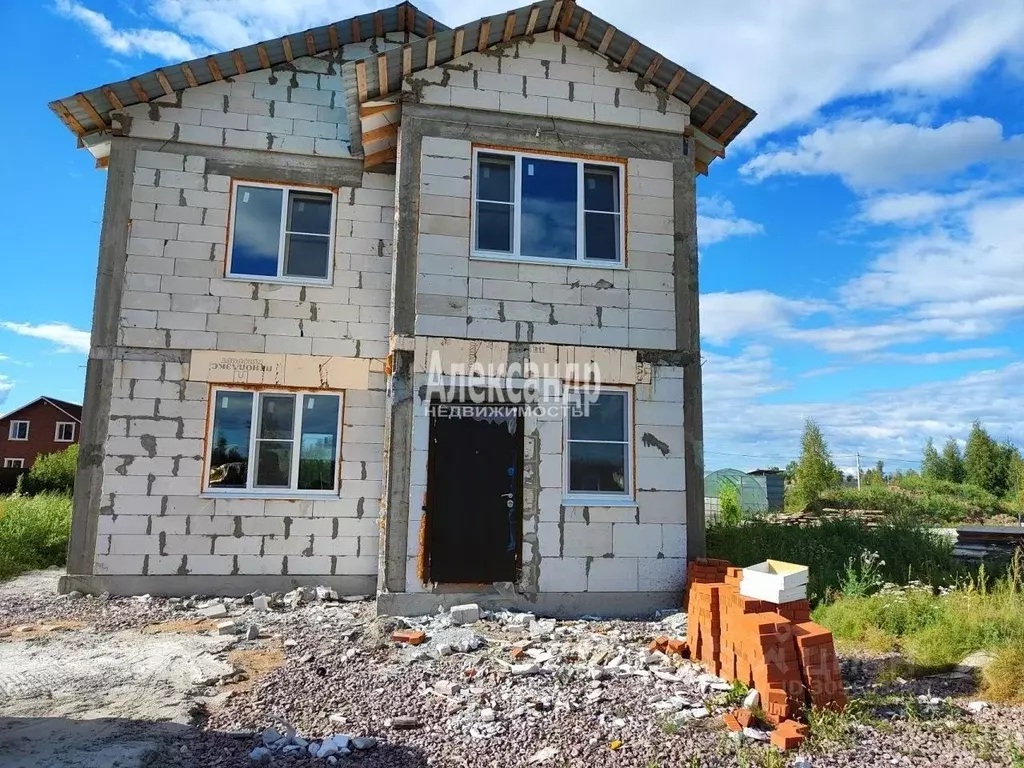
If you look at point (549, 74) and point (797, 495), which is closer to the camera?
point (549, 74)

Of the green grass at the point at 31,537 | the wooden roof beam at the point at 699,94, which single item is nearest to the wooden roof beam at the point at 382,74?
the wooden roof beam at the point at 699,94

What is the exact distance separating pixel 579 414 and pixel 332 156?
516 cm

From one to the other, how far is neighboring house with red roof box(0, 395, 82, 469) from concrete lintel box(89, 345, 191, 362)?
38.5 metres

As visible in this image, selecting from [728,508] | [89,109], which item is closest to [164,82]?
[89,109]

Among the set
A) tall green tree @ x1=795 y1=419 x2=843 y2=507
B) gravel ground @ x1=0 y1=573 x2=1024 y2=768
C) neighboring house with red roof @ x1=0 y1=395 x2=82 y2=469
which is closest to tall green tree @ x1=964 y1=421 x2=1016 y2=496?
tall green tree @ x1=795 y1=419 x2=843 y2=507

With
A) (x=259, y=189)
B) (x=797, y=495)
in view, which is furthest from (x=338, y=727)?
(x=797, y=495)

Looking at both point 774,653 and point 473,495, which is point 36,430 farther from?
point 774,653

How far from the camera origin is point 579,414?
8.38 meters

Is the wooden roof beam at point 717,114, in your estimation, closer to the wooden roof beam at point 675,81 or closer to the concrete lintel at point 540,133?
the concrete lintel at point 540,133

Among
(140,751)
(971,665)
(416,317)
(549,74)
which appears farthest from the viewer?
(549,74)

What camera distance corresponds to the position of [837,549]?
9953mm

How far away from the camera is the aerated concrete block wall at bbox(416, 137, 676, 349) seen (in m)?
8.20

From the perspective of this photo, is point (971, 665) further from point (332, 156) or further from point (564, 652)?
point (332, 156)

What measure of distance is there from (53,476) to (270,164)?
62.2ft
